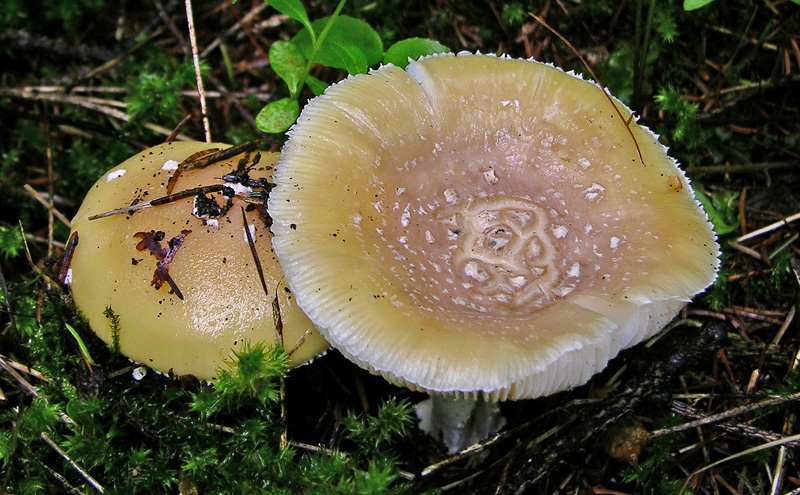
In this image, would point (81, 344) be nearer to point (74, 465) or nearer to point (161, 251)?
point (74, 465)

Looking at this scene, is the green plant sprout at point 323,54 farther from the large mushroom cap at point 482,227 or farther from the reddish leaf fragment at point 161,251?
the reddish leaf fragment at point 161,251

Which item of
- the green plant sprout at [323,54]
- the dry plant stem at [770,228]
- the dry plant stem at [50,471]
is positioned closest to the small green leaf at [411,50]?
the green plant sprout at [323,54]

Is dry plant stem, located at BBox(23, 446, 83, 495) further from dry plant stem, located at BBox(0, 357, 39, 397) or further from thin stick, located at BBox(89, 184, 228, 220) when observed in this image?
thin stick, located at BBox(89, 184, 228, 220)

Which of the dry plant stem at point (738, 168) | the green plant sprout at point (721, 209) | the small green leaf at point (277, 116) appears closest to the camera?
the small green leaf at point (277, 116)

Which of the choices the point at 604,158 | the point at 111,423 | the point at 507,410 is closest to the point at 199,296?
the point at 111,423

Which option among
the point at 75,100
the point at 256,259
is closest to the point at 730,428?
the point at 256,259

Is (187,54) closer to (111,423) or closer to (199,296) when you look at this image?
(199,296)

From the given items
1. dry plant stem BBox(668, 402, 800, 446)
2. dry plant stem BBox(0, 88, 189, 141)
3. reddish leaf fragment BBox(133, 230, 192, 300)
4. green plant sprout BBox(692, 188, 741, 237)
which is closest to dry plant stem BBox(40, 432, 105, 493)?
reddish leaf fragment BBox(133, 230, 192, 300)
